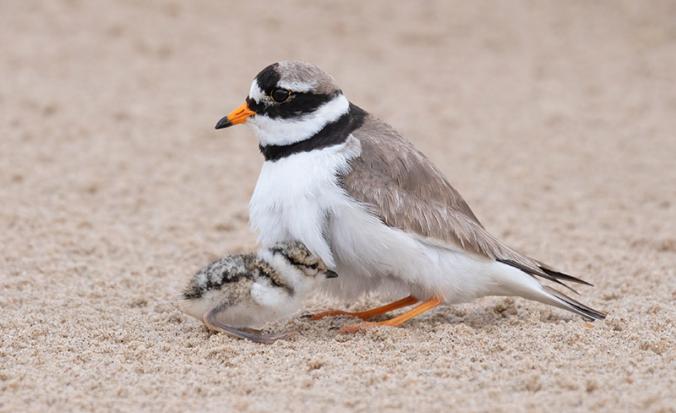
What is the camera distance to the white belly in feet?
19.2

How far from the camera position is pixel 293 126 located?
6148mm

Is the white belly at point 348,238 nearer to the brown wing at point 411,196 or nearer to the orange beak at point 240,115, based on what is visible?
the brown wing at point 411,196

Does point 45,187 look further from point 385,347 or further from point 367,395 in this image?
point 367,395

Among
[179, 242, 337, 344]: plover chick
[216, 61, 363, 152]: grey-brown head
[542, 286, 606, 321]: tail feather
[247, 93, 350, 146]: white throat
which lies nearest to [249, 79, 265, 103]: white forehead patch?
[216, 61, 363, 152]: grey-brown head

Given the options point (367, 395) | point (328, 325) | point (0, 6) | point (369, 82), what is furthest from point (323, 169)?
point (0, 6)

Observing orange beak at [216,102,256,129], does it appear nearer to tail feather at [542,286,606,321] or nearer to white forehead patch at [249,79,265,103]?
white forehead patch at [249,79,265,103]

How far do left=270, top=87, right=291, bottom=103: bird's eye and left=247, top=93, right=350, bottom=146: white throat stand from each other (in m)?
0.13

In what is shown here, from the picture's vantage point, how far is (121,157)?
33.3ft

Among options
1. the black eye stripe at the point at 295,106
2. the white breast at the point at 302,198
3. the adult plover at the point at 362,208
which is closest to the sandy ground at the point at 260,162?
the adult plover at the point at 362,208

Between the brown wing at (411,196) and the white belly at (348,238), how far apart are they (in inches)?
2.5

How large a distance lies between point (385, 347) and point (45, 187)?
4.80 m

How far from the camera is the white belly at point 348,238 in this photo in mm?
5840

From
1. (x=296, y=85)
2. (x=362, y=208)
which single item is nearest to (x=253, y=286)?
(x=362, y=208)

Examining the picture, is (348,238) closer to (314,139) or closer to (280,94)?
(314,139)
